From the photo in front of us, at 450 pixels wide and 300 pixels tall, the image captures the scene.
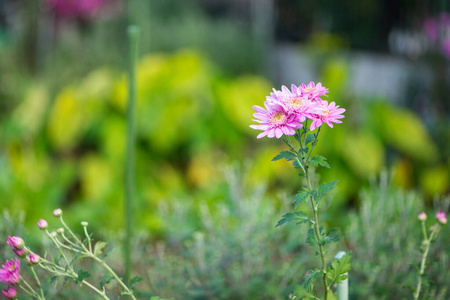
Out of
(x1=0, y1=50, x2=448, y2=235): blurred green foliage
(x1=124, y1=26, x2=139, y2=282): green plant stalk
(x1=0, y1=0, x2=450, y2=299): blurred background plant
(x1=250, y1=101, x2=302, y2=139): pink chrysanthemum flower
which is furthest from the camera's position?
(x1=0, y1=50, x2=448, y2=235): blurred green foliage

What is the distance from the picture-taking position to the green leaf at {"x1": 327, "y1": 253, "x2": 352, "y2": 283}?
2.17 ft

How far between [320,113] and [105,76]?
2282 mm

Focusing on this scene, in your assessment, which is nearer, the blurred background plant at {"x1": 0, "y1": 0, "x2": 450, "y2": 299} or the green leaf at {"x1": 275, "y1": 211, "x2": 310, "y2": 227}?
the green leaf at {"x1": 275, "y1": 211, "x2": 310, "y2": 227}

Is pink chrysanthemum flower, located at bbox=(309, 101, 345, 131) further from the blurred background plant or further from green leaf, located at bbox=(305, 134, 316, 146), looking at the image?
the blurred background plant

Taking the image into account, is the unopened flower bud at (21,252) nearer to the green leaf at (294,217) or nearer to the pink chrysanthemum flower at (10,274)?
the pink chrysanthemum flower at (10,274)

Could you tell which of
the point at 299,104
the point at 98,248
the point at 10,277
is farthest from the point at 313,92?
the point at 10,277

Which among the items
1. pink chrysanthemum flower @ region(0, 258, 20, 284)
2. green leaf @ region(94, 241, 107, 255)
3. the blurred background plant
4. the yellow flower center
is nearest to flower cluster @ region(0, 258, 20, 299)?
pink chrysanthemum flower @ region(0, 258, 20, 284)

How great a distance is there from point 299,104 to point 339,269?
0.76 feet

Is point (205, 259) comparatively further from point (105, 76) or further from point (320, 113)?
point (105, 76)

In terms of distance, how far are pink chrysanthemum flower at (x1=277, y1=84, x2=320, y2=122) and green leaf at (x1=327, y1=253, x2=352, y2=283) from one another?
202mm

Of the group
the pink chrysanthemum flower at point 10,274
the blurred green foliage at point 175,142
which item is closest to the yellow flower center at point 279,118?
the pink chrysanthemum flower at point 10,274

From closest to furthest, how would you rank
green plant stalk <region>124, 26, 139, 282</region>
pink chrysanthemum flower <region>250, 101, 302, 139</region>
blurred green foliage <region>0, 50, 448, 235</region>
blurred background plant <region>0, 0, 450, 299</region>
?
pink chrysanthemum flower <region>250, 101, 302, 139</region>, green plant stalk <region>124, 26, 139, 282</region>, blurred background plant <region>0, 0, 450, 299</region>, blurred green foliage <region>0, 50, 448, 235</region>

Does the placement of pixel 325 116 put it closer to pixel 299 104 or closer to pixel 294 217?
pixel 299 104

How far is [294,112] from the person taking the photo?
610 mm
